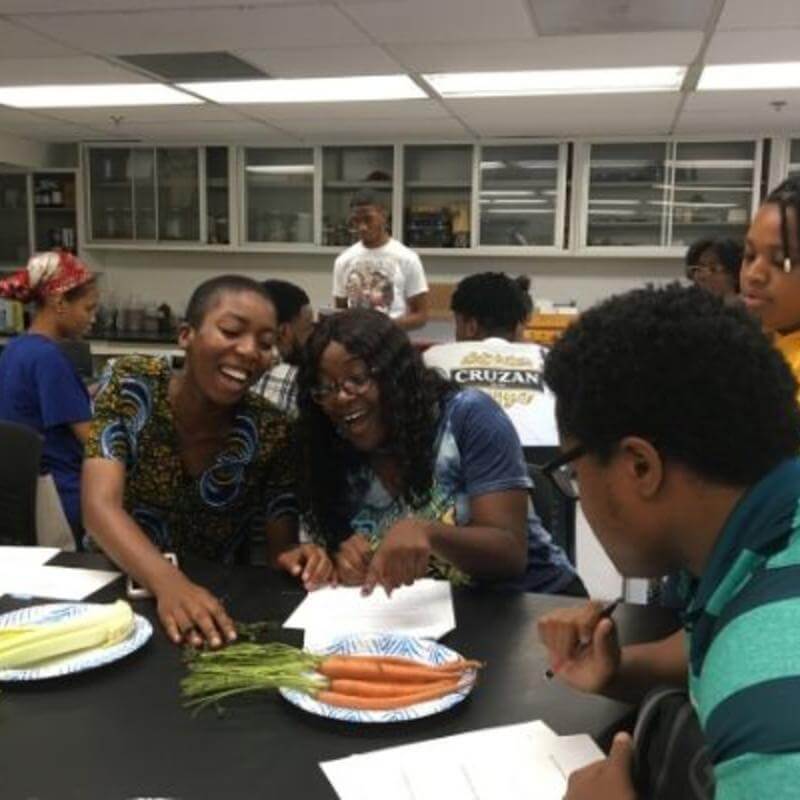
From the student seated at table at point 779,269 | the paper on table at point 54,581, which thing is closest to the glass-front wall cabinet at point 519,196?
the student seated at table at point 779,269

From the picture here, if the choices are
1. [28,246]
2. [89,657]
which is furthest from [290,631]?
[28,246]

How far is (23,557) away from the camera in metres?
1.69

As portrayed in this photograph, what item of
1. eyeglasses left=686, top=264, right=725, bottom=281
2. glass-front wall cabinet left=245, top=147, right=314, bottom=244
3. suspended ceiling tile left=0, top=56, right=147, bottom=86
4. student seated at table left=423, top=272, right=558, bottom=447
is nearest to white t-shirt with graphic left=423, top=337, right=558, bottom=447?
student seated at table left=423, top=272, right=558, bottom=447

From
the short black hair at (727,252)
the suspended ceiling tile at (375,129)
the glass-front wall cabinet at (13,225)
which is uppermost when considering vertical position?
the suspended ceiling tile at (375,129)

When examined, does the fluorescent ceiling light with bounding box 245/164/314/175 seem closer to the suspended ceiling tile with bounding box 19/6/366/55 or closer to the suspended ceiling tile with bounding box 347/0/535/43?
the suspended ceiling tile with bounding box 19/6/366/55

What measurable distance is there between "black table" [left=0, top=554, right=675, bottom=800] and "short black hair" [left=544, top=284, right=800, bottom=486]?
0.45 metres

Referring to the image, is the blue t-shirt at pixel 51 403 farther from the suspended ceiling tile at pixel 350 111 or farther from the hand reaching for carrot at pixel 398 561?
the suspended ceiling tile at pixel 350 111

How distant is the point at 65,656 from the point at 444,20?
2656 mm

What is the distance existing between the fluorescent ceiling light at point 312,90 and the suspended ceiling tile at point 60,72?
0.32 metres

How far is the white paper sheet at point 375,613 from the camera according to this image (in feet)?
4.41

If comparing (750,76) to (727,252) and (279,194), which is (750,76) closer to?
(727,252)

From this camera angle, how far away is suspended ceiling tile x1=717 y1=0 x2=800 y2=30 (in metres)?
2.96

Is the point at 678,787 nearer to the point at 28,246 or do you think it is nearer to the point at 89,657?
the point at 89,657

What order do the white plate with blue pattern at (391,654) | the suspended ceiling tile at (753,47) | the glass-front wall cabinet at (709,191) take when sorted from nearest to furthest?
1. the white plate with blue pattern at (391,654)
2. the suspended ceiling tile at (753,47)
3. the glass-front wall cabinet at (709,191)
